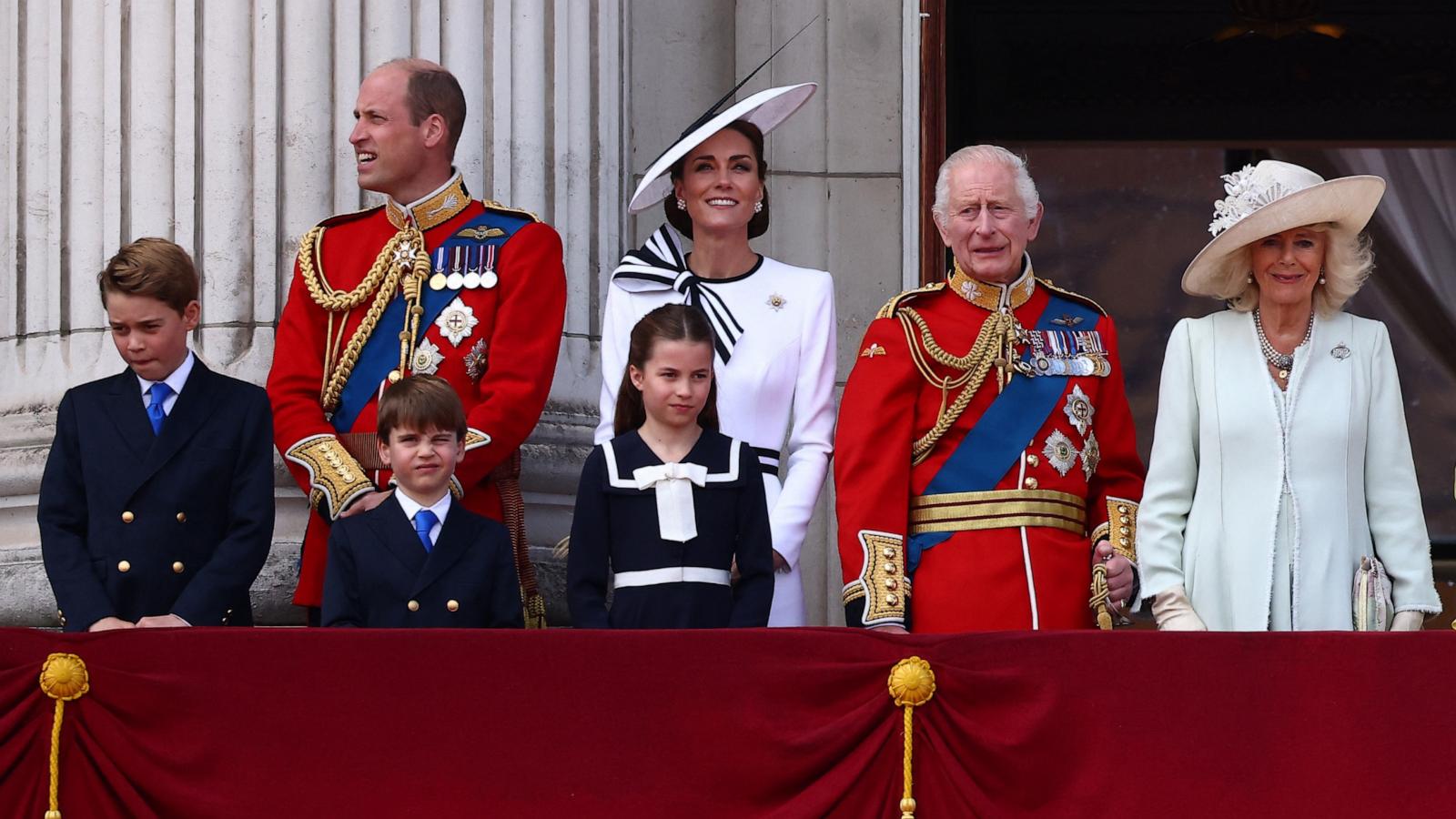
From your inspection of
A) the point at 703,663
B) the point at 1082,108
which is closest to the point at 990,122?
the point at 1082,108

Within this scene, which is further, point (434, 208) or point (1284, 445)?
point (434, 208)

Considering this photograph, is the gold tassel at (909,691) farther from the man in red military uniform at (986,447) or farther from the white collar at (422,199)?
the white collar at (422,199)

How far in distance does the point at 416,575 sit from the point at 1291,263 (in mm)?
1776

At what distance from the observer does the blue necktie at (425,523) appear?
482 cm

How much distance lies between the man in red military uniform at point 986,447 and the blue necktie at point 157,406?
134cm

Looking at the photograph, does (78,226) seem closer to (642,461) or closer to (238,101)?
(238,101)

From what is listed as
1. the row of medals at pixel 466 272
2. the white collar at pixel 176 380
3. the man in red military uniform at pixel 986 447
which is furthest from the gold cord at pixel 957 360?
the white collar at pixel 176 380

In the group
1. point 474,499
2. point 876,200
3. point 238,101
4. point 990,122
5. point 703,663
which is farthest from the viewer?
point 990,122

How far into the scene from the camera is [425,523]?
15.9 ft

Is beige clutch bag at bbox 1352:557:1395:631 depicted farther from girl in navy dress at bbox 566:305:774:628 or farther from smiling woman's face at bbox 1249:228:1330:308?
girl in navy dress at bbox 566:305:774:628

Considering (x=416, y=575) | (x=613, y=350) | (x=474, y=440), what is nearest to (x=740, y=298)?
(x=613, y=350)

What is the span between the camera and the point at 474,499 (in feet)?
17.4

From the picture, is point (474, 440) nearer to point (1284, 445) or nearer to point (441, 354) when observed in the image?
point (441, 354)

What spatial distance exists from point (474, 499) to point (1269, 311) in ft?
Result: 5.51
